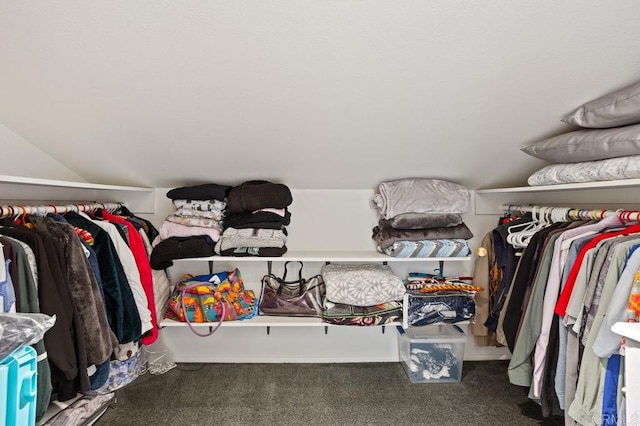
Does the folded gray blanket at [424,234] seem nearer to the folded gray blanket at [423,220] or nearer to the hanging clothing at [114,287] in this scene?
the folded gray blanket at [423,220]

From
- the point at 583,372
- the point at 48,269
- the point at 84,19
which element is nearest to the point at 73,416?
the point at 48,269

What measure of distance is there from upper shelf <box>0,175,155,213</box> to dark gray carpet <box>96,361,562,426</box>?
44.5 inches

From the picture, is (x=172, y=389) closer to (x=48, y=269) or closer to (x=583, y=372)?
(x=48, y=269)

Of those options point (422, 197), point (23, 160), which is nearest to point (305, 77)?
point (422, 197)

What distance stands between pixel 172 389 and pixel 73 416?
710 millimetres

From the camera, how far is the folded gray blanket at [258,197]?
84.3 inches

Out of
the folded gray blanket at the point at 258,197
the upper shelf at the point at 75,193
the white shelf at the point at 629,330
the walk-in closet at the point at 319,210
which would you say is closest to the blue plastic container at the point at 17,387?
the walk-in closet at the point at 319,210

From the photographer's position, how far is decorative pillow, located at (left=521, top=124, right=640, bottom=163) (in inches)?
51.6

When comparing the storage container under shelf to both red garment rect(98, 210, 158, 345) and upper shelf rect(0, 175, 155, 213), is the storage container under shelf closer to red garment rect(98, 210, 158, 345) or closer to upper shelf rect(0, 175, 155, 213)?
red garment rect(98, 210, 158, 345)

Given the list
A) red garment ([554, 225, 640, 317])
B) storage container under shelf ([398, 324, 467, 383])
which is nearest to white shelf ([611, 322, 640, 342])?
red garment ([554, 225, 640, 317])

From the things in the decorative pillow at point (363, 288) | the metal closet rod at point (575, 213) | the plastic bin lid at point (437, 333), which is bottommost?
the plastic bin lid at point (437, 333)

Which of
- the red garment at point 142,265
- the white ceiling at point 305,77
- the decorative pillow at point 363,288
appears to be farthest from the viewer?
the decorative pillow at point 363,288

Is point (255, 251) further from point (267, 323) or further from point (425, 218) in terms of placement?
point (425, 218)

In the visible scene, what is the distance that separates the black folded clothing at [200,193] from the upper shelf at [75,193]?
291 mm
